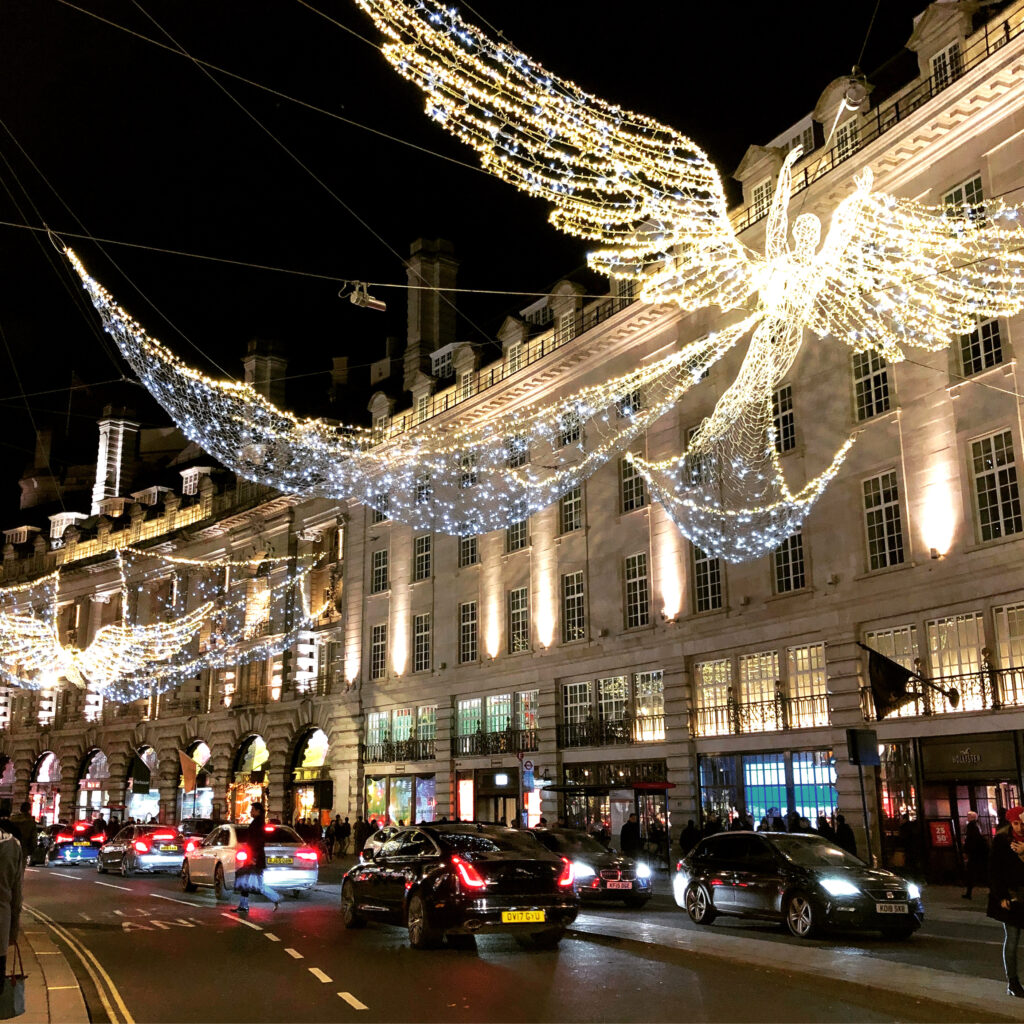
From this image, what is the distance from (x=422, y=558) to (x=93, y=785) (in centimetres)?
2985

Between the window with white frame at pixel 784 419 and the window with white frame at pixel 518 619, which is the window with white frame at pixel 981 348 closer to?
the window with white frame at pixel 784 419

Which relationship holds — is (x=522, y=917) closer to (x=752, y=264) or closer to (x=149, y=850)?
(x=752, y=264)

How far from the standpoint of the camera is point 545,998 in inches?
380

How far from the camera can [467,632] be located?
37.5m

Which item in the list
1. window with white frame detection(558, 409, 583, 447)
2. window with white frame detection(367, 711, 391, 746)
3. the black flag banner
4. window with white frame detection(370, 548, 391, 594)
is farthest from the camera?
window with white frame detection(370, 548, 391, 594)

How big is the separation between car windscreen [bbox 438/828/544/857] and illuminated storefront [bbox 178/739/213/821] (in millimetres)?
37912

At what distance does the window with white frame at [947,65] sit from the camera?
→ 899 inches

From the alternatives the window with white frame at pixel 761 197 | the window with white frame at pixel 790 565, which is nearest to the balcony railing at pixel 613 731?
the window with white frame at pixel 790 565

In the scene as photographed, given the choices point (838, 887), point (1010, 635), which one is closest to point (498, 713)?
point (1010, 635)

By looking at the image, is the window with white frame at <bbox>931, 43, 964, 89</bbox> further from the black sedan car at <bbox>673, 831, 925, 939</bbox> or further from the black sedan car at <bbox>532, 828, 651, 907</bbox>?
the black sedan car at <bbox>532, 828, 651, 907</bbox>

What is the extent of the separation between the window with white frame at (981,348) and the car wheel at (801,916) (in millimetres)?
12731

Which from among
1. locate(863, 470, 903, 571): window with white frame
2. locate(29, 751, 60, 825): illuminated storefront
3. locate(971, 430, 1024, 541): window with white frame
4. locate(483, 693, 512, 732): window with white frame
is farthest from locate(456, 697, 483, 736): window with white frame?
locate(29, 751, 60, 825): illuminated storefront

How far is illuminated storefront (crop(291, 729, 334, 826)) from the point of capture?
4269cm

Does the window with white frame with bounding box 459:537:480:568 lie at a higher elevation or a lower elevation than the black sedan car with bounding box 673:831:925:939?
higher
